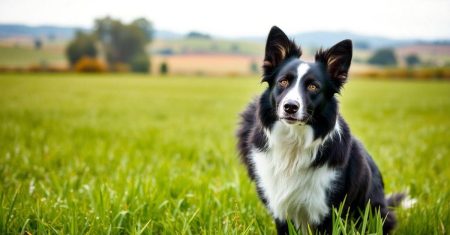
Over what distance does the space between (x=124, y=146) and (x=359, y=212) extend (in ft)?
17.8

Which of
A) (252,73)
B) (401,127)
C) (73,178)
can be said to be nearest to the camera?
(73,178)

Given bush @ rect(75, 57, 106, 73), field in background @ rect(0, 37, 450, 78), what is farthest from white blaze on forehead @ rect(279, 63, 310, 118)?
bush @ rect(75, 57, 106, 73)

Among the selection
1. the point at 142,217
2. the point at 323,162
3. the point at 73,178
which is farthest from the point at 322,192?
the point at 73,178

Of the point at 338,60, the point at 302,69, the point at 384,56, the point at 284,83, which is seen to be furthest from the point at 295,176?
the point at 384,56

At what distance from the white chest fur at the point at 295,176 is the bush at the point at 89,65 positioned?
210 feet

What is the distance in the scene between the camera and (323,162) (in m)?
3.03

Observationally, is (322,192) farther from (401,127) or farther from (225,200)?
Answer: (401,127)

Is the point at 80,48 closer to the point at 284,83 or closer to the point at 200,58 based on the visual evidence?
the point at 200,58

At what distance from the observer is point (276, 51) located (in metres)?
3.26

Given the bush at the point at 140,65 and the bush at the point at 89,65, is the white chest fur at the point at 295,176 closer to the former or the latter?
the bush at the point at 89,65

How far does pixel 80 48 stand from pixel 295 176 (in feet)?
229

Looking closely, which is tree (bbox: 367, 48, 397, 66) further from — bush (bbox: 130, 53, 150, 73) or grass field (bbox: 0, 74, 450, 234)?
bush (bbox: 130, 53, 150, 73)

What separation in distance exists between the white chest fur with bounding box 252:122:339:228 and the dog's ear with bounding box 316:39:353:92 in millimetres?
501

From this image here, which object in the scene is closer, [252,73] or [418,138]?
[418,138]
